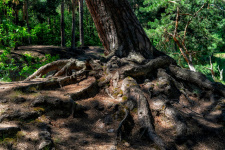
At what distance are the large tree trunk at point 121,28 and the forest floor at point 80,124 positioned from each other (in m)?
1.61

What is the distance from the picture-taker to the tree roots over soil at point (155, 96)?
8.70 feet

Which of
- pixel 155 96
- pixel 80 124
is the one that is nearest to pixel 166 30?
pixel 155 96

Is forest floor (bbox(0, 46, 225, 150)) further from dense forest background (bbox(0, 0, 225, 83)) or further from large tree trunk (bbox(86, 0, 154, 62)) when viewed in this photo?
dense forest background (bbox(0, 0, 225, 83))

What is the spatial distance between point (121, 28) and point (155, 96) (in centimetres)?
204

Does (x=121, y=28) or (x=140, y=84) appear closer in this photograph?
(x=140, y=84)

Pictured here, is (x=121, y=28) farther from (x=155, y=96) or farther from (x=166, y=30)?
(x=166, y=30)

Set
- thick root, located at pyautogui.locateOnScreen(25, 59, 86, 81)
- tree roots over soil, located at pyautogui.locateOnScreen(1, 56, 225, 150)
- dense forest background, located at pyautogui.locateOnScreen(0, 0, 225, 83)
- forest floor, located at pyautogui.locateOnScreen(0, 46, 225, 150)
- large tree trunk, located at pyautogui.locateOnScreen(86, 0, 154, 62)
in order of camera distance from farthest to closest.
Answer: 1. dense forest background, located at pyautogui.locateOnScreen(0, 0, 225, 83)
2. thick root, located at pyautogui.locateOnScreen(25, 59, 86, 81)
3. large tree trunk, located at pyautogui.locateOnScreen(86, 0, 154, 62)
4. tree roots over soil, located at pyautogui.locateOnScreen(1, 56, 225, 150)
5. forest floor, located at pyautogui.locateOnScreen(0, 46, 225, 150)

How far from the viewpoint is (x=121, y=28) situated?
4500mm

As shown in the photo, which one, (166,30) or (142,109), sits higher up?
(166,30)

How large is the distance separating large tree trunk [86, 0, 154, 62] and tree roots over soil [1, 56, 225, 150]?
44 centimetres

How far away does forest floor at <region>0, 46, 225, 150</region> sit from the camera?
2.18 meters

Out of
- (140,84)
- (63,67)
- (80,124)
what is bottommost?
(80,124)

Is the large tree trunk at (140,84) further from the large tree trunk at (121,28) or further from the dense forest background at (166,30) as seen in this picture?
the dense forest background at (166,30)

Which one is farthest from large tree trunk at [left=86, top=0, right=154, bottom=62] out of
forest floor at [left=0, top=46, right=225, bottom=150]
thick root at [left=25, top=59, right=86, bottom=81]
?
forest floor at [left=0, top=46, right=225, bottom=150]
